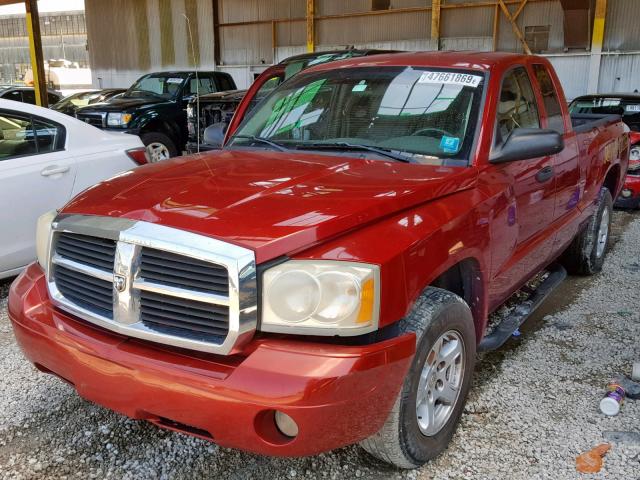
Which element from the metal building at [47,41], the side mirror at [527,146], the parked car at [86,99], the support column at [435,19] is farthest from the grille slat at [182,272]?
the metal building at [47,41]

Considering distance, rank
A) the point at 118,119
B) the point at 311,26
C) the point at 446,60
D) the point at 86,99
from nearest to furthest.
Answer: the point at 446,60
the point at 118,119
the point at 86,99
the point at 311,26

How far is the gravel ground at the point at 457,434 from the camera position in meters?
2.48

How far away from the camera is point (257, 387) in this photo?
6.08ft

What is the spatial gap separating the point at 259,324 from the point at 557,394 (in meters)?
1.93

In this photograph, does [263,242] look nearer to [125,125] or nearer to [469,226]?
[469,226]

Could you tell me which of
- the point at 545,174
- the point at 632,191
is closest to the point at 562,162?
the point at 545,174

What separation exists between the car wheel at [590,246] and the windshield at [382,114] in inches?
90.9

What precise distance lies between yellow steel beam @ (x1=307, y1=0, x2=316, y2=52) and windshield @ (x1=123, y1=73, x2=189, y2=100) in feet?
27.0

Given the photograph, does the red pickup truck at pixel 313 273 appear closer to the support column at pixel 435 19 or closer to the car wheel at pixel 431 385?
the car wheel at pixel 431 385

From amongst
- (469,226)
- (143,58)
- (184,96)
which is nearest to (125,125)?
(184,96)

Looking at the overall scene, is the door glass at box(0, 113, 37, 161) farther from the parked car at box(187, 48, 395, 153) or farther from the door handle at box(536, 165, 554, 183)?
the door handle at box(536, 165, 554, 183)

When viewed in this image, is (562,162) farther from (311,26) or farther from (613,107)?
(311,26)

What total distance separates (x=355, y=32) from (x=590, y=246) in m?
14.9

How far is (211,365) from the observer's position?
6.44 feet
